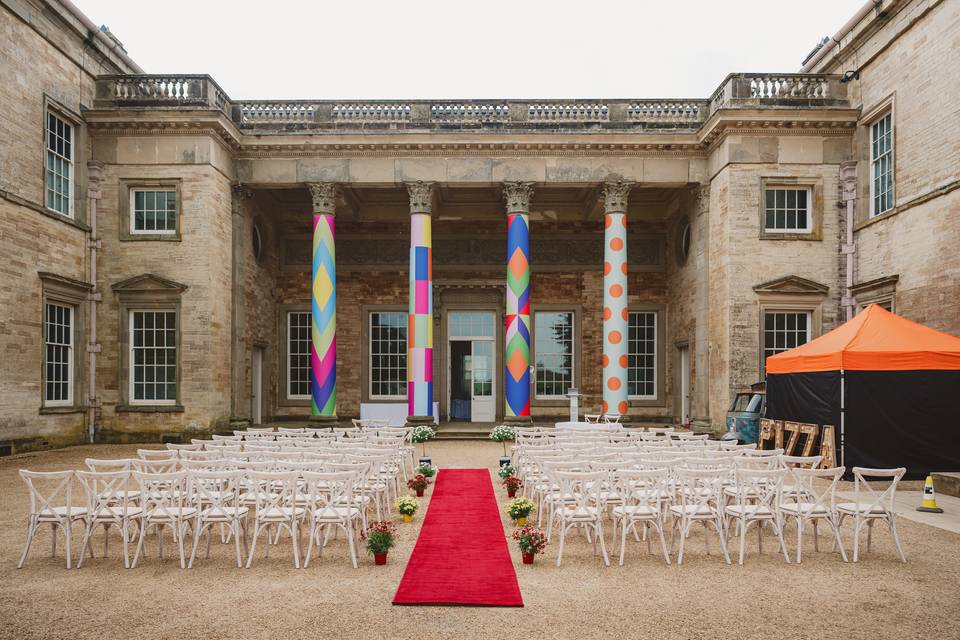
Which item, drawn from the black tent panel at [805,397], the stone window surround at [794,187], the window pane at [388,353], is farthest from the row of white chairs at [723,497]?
the window pane at [388,353]

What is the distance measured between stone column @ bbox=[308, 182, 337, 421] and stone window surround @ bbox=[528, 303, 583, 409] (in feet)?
24.8

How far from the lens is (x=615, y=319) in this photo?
1892 centimetres

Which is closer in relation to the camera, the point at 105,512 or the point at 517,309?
the point at 105,512

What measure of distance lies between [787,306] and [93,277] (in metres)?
18.7

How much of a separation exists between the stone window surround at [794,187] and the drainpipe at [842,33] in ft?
12.8

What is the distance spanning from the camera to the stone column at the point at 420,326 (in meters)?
18.6

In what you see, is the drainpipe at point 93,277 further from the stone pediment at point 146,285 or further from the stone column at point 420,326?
the stone column at point 420,326

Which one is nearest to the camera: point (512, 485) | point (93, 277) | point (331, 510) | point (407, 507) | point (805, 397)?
point (331, 510)

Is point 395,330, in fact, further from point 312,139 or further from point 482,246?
point 312,139

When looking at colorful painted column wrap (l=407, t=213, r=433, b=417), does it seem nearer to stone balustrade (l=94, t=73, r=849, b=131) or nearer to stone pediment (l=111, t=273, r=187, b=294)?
stone balustrade (l=94, t=73, r=849, b=131)

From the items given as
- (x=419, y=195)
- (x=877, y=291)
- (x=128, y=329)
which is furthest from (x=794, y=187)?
(x=128, y=329)

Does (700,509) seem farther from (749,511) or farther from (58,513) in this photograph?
(58,513)

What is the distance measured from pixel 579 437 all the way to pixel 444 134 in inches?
418

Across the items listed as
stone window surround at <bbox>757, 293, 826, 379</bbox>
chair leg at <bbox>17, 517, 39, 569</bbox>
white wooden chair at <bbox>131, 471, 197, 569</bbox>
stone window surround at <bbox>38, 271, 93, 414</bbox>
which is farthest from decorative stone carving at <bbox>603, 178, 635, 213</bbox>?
chair leg at <bbox>17, 517, 39, 569</bbox>
